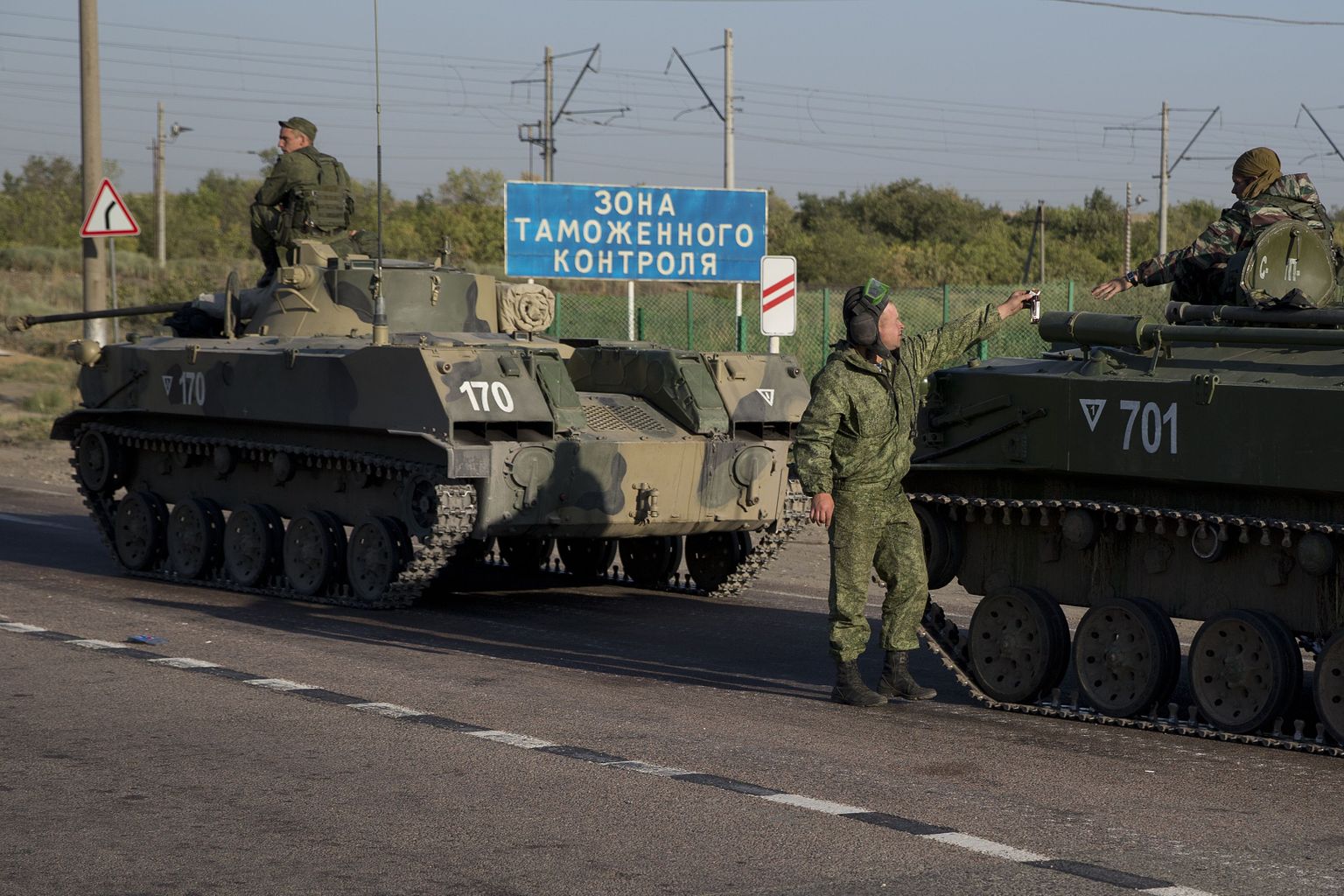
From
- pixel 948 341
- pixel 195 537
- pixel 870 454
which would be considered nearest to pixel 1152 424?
pixel 948 341

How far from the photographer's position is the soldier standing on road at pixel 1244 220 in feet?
31.4

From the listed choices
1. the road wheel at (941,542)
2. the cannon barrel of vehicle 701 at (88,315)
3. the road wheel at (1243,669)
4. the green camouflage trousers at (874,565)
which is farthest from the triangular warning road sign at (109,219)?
the road wheel at (1243,669)

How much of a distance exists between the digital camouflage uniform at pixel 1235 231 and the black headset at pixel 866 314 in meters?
1.49

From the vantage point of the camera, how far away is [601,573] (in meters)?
14.6

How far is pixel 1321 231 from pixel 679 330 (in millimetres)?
19952

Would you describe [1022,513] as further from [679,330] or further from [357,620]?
[679,330]

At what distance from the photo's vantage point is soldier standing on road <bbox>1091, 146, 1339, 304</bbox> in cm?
959

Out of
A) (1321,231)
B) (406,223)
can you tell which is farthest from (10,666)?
(406,223)

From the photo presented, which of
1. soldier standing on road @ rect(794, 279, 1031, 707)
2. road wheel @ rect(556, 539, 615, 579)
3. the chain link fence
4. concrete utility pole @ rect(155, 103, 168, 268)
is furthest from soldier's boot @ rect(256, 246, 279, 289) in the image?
concrete utility pole @ rect(155, 103, 168, 268)

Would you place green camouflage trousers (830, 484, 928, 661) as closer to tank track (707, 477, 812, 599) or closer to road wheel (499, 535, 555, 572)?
tank track (707, 477, 812, 599)

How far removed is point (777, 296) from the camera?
21078mm

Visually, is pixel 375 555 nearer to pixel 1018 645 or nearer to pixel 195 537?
pixel 195 537

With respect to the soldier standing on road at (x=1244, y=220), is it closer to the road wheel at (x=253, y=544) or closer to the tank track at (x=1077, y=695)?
the tank track at (x=1077, y=695)

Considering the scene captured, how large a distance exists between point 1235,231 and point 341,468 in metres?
6.42
